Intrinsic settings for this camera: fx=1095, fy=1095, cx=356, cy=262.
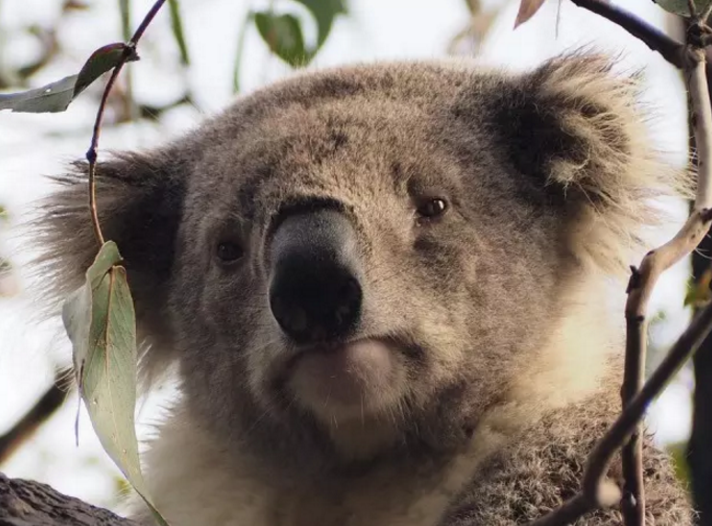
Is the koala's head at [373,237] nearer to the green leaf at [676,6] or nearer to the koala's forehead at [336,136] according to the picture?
the koala's forehead at [336,136]

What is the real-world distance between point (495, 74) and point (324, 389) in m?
1.07

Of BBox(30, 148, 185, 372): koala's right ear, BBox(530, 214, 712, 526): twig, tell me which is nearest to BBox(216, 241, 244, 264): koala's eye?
BBox(30, 148, 185, 372): koala's right ear

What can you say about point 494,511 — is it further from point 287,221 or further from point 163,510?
point 163,510

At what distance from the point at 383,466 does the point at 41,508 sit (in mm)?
964

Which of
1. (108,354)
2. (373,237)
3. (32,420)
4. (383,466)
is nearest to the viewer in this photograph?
(108,354)

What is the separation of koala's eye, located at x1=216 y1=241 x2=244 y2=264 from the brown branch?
2.51 ft

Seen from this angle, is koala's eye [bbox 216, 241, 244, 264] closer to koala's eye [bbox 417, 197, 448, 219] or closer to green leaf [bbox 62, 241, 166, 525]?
koala's eye [bbox 417, 197, 448, 219]

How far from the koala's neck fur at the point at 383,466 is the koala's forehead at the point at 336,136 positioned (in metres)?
0.46

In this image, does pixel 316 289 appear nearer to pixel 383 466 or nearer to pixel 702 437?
pixel 383 466

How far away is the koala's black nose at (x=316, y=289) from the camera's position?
1.80 m

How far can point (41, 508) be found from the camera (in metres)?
1.34

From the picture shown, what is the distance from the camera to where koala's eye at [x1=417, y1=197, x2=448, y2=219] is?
2.20 meters

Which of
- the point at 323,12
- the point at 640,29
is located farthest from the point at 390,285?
the point at 323,12

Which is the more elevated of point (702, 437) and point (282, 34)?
point (282, 34)
